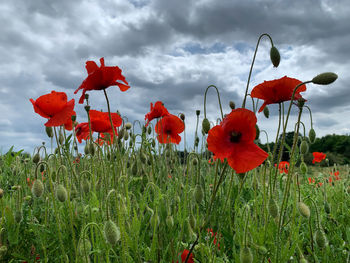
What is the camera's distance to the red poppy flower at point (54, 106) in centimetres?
222


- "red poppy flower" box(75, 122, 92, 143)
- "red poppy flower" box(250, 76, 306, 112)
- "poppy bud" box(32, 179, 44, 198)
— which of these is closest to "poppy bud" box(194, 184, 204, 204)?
"red poppy flower" box(250, 76, 306, 112)

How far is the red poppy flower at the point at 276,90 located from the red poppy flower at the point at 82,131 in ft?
5.28

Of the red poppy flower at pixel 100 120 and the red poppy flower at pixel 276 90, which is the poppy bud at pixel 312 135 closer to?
the red poppy flower at pixel 276 90

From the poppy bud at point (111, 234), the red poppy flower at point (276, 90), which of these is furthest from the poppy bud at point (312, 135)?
the poppy bud at point (111, 234)

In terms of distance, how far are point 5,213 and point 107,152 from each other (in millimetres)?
998

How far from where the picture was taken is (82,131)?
288 cm

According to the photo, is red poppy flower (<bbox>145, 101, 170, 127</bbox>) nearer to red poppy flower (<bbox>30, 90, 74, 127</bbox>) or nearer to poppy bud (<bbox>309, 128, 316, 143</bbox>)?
red poppy flower (<bbox>30, 90, 74, 127</bbox>)

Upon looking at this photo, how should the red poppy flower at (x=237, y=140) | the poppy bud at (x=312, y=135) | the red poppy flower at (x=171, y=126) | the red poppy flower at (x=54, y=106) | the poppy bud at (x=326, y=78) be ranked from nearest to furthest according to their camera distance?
the poppy bud at (x=326, y=78) → the red poppy flower at (x=237, y=140) → the red poppy flower at (x=54, y=106) → the poppy bud at (x=312, y=135) → the red poppy flower at (x=171, y=126)

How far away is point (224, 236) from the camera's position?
2367mm

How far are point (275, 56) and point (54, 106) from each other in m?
1.50

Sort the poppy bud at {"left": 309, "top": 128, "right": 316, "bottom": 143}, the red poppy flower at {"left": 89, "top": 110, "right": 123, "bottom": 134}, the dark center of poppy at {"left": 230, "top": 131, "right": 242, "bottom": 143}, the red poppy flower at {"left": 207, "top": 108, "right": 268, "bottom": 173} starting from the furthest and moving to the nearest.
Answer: the red poppy flower at {"left": 89, "top": 110, "right": 123, "bottom": 134} → the poppy bud at {"left": 309, "top": 128, "right": 316, "bottom": 143} → the dark center of poppy at {"left": 230, "top": 131, "right": 242, "bottom": 143} → the red poppy flower at {"left": 207, "top": 108, "right": 268, "bottom": 173}

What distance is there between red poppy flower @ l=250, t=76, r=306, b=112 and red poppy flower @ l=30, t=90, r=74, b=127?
126cm

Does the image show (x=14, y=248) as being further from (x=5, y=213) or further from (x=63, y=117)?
(x=63, y=117)

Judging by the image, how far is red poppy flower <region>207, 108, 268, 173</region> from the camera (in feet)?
4.94
